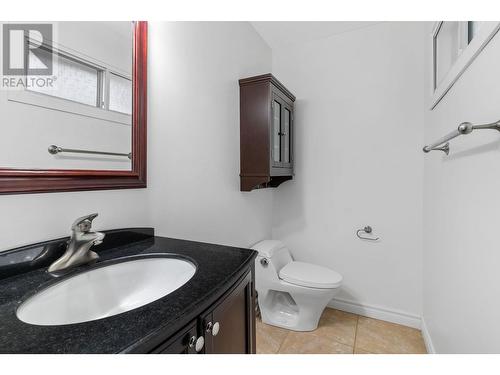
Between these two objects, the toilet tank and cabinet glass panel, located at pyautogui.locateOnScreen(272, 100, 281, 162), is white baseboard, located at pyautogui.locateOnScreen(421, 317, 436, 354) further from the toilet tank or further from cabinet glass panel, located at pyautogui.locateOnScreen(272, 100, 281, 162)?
cabinet glass panel, located at pyautogui.locateOnScreen(272, 100, 281, 162)

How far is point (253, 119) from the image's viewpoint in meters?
1.76

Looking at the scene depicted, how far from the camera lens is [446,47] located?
1354mm

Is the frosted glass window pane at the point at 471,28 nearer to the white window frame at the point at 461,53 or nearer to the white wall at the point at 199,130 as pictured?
the white window frame at the point at 461,53

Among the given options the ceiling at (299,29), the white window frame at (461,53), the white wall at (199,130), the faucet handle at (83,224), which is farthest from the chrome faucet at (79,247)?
the ceiling at (299,29)

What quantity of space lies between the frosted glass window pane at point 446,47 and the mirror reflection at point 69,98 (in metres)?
1.53

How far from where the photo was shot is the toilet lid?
163cm

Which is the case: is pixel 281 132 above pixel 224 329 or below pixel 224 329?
above

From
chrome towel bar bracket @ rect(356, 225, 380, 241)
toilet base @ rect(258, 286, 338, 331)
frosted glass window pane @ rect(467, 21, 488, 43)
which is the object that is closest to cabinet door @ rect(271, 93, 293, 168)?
chrome towel bar bracket @ rect(356, 225, 380, 241)

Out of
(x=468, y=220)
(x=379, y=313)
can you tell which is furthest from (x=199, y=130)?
(x=379, y=313)

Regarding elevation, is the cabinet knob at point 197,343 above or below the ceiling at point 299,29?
below

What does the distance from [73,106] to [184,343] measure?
844 millimetres

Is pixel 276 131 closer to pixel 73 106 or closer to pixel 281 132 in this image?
pixel 281 132

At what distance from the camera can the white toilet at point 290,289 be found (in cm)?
166
